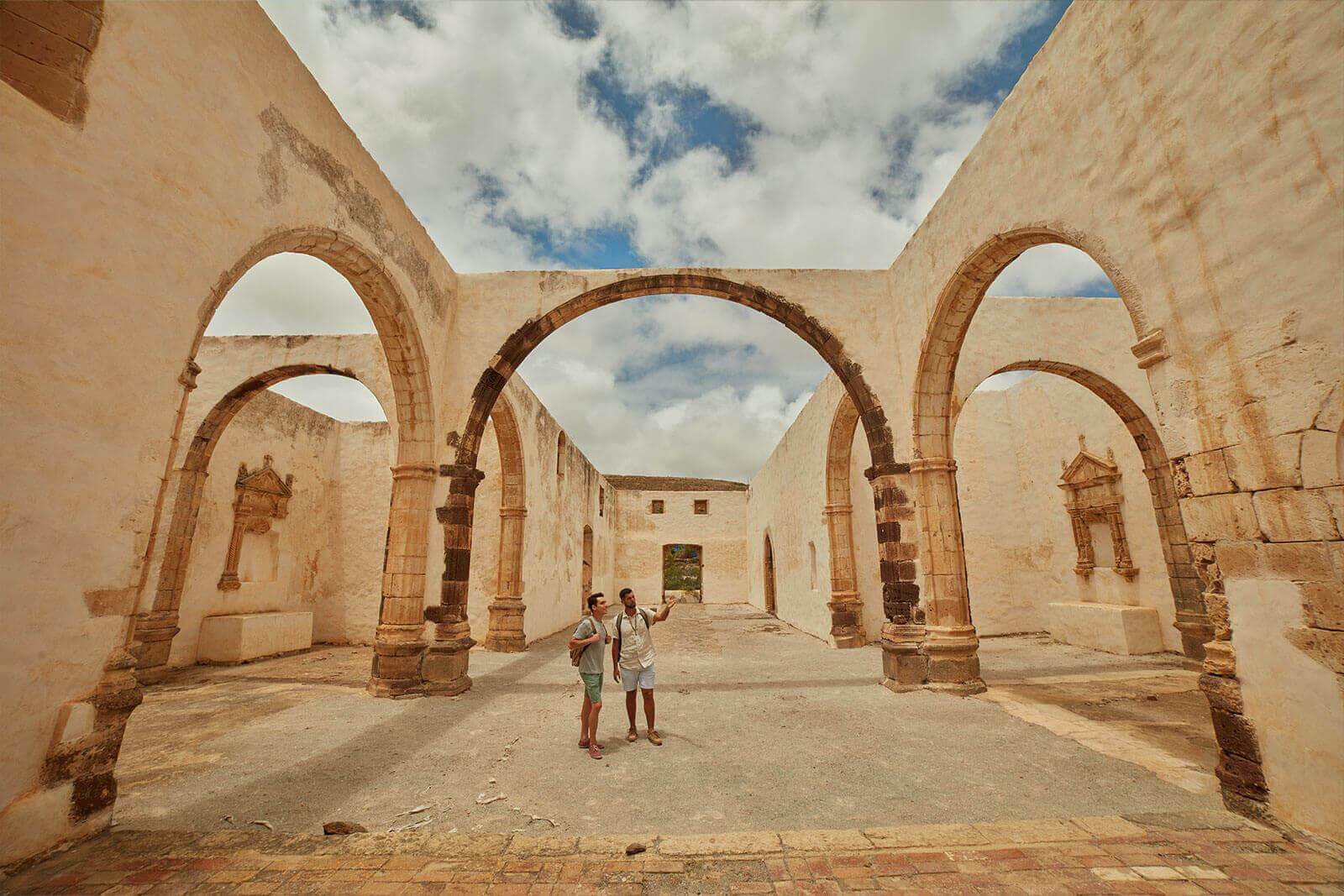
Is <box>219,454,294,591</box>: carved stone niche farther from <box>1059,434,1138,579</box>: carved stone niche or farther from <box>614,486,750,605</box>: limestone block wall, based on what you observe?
<box>1059,434,1138,579</box>: carved stone niche

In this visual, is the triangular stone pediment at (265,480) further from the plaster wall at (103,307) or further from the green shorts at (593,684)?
the green shorts at (593,684)

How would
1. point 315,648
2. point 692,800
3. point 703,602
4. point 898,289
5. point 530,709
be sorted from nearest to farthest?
1. point 692,800
2. point 530,709
3. point 898,289
4. point 315,648
5. point 703,602

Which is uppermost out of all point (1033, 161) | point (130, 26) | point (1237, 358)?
point (1033, 161)

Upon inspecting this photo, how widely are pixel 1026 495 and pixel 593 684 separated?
10.7 metres

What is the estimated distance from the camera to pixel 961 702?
5.32 m

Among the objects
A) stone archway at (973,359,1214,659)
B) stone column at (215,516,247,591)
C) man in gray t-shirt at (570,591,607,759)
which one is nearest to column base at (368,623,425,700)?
man in gray t-shirt at (570,591,607,759)

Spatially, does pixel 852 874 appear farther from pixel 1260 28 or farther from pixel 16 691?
pixel 1260 28

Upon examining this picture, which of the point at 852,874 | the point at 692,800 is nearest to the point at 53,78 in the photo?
the point at 692,800

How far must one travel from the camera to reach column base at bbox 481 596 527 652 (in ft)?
30.0

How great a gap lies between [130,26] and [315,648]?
9.96m

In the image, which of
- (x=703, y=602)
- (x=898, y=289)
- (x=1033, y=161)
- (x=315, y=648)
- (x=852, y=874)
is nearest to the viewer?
(x=852, y=874)

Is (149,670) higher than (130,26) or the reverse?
the reverse

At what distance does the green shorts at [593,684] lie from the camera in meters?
4.05

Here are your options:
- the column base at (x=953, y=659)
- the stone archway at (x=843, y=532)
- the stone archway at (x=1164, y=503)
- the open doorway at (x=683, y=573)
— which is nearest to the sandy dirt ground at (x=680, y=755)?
the column base at (x=953, y=659)
